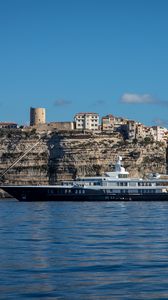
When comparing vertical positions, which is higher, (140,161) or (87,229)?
(140,161)

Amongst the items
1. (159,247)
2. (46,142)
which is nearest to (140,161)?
(46,142)

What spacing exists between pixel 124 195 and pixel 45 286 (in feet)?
240

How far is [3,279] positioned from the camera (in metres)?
20.7

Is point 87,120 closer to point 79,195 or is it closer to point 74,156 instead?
point 74,156

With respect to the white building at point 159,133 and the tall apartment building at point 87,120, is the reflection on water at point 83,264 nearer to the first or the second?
the tall apartment building at point 87,120

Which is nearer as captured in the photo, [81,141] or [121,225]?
[121,225]

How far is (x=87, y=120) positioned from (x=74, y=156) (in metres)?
24.9

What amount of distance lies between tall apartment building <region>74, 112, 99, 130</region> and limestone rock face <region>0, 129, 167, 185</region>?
56.6ft

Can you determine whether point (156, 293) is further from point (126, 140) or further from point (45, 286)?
point (126, 140)

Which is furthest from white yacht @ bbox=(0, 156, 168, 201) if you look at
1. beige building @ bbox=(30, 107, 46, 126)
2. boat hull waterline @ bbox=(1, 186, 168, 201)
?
beige building @ bbox=(30, 107, 46, 126)

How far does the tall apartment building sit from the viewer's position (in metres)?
152

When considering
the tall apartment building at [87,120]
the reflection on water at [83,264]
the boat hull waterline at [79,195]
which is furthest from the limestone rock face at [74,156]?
the reflection on water at [83,264]

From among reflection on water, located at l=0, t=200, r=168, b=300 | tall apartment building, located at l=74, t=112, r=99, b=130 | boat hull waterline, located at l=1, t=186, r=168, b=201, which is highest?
tall apartment building, located at l=74, t=112, r=99, b=130

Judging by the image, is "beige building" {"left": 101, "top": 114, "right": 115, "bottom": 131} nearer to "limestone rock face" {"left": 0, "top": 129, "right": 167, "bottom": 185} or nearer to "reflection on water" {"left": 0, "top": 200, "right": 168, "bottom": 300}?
"limestone rock face" {"left": 0, "top": 129, "right": 167, "bottom": 185}
